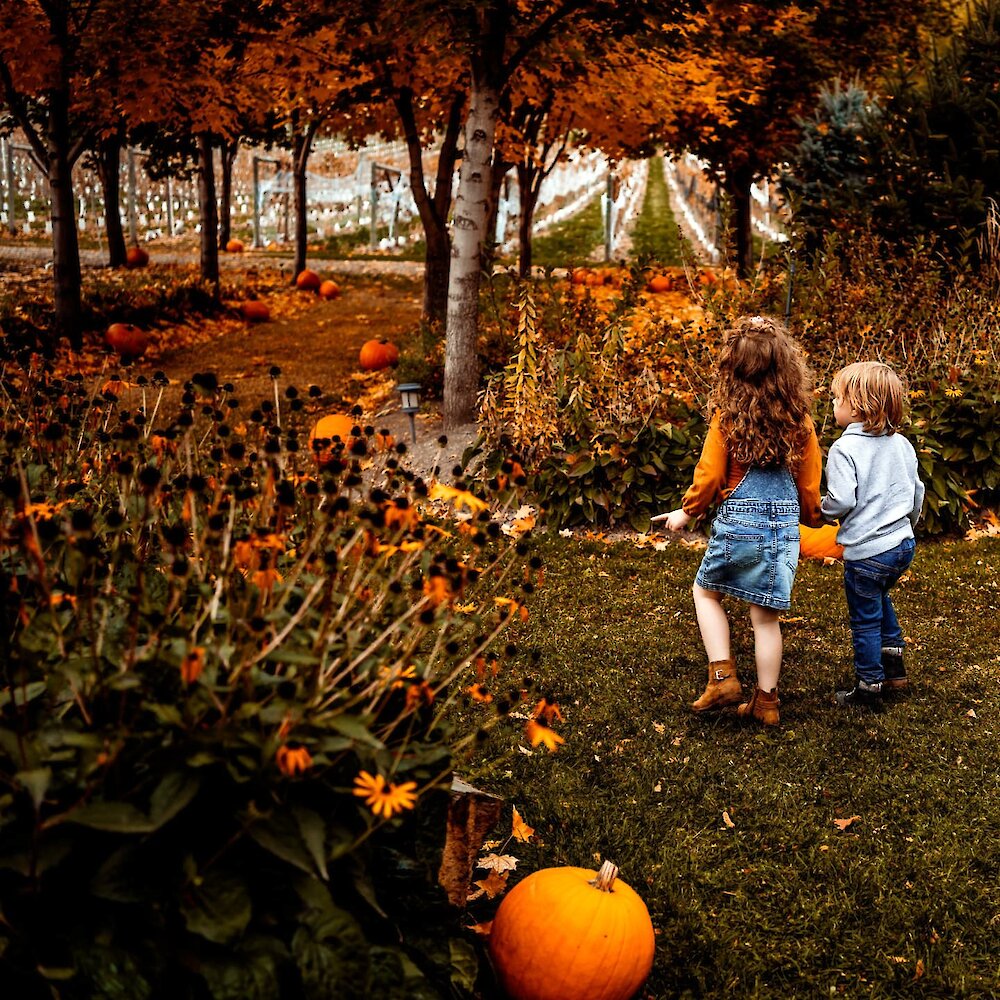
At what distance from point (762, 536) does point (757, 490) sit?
18cm

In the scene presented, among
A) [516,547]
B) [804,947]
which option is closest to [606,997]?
[804,947]

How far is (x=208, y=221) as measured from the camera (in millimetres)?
15367

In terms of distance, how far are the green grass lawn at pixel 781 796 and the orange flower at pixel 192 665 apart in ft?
3.35

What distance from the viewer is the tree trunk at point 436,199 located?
1080 cm

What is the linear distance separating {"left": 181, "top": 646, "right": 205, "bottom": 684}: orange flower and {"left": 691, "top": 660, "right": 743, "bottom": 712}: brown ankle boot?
2.78 metres

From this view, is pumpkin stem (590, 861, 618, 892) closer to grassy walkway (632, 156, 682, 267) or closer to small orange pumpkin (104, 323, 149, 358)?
grassy walkway (632, 156, 682, 267)

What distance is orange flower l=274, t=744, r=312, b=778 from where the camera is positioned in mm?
1549

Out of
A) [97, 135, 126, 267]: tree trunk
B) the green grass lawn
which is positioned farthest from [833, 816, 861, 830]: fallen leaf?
[97, 135, 126, 267]: tree trunk

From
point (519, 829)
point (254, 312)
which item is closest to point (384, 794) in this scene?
point (519, 829)

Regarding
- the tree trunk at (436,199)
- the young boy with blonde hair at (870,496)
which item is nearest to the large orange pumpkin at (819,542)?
the young boy with blonde hair at (870,496)

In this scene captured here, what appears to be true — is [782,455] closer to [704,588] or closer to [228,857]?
[704,588]

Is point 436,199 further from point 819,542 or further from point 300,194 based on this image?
point 819,542

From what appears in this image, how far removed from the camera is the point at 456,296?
795 cm

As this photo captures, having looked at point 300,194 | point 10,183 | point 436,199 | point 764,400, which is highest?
point 10,183
